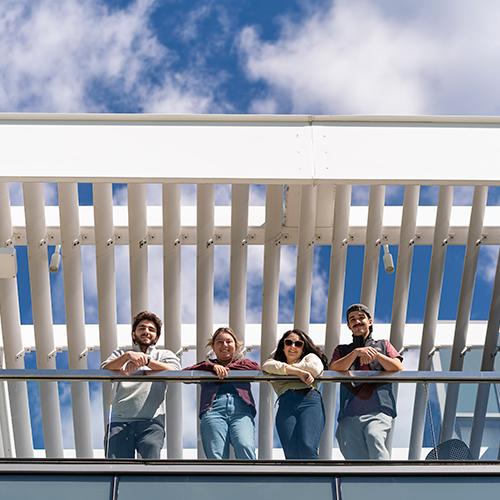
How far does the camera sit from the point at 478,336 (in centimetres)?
1326

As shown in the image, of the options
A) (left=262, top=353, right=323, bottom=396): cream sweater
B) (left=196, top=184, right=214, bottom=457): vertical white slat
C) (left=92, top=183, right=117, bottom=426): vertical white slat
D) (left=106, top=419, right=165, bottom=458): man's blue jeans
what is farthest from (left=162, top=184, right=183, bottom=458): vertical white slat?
(left=106, top=419, right=165, bottom=458): man's blue jeans

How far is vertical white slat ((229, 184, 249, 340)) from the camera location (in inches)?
407

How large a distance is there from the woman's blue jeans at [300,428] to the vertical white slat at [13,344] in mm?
2080

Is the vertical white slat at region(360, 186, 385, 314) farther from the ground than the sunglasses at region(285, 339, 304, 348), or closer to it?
farther from the ground


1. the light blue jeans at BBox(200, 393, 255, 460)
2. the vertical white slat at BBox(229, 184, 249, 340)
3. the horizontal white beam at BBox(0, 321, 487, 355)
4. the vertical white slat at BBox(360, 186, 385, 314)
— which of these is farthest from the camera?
the horizontal white beam at BBox(0, 321, 487, 355)

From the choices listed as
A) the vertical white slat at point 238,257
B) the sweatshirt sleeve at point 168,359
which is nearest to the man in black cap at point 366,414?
the sweatshirt sleeve at point 168,359

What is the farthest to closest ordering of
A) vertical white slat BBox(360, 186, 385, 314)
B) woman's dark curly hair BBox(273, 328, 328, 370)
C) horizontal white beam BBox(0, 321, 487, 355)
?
horizontal white beam BBox(0, 321, 487, 355) < vertical white slat BBox(360, 186, 385, 314) < woman's dark curly hair BBox(273, 328, 328, 370)

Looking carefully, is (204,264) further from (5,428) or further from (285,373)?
(285,373)

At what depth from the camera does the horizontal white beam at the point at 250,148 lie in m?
9.78

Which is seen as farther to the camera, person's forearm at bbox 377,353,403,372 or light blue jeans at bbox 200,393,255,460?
person's forearm at bbox 377,353,403,372

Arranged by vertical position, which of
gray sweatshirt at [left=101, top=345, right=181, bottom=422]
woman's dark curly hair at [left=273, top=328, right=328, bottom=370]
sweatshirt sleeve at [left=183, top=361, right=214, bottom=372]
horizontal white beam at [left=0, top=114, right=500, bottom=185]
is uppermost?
horizontal white beam at [left=0, top=114, right=500, bottom=185]

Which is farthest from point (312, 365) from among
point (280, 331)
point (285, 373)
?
point (280, 331)

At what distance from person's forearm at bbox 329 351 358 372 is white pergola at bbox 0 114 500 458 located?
2.42 m

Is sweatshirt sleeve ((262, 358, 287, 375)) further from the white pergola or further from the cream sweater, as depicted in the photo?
the white pergola
